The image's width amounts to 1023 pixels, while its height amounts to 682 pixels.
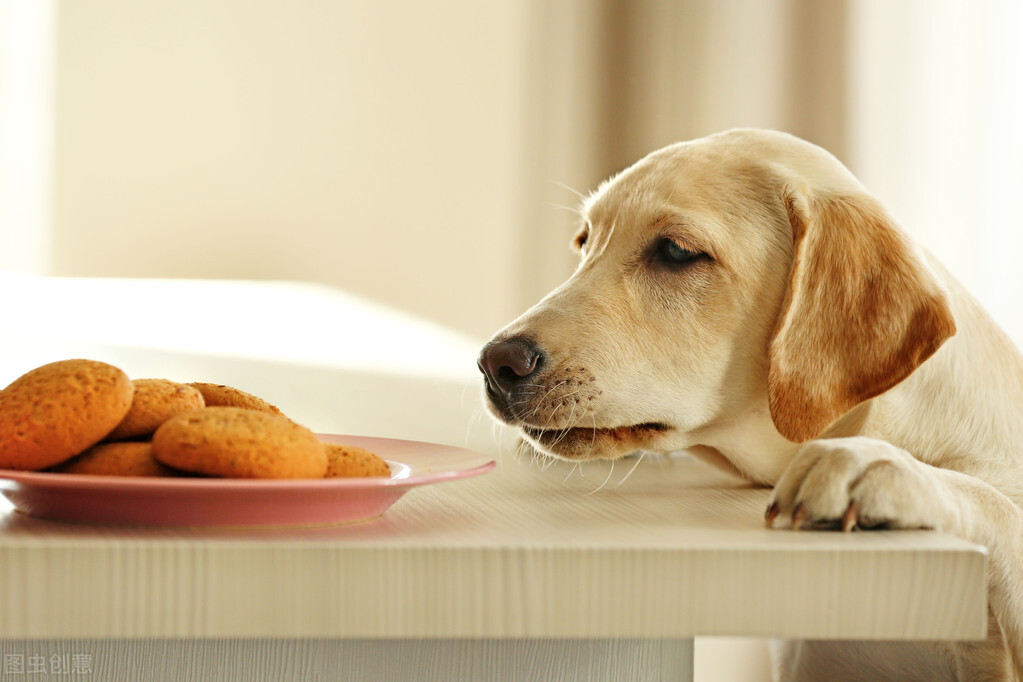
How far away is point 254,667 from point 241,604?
35 cm

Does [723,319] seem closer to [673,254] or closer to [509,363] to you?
[673,254]

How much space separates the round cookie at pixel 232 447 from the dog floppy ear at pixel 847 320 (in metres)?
0.51

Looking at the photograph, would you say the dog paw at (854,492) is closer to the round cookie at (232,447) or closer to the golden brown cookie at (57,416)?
the round cookie at (232,447)

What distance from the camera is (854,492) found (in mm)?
699

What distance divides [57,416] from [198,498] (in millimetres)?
119

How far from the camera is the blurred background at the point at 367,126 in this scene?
2.44m

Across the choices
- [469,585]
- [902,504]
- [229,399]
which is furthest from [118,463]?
[902,504]

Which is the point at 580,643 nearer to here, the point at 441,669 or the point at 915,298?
the point at 441,669

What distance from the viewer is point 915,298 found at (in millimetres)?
956

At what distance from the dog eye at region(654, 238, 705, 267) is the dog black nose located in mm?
190

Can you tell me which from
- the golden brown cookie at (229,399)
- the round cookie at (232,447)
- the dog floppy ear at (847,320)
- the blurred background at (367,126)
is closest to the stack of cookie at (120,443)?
the round cookie at (232,447)

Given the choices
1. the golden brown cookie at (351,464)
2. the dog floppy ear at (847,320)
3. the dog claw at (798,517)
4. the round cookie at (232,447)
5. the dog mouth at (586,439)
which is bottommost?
the dog mouth at (586,439)

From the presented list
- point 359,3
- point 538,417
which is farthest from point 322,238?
point 538,417

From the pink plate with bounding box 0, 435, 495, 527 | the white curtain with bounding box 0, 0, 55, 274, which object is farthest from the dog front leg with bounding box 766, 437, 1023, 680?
the white curtain with bounding box 0, 0, 55, 274
